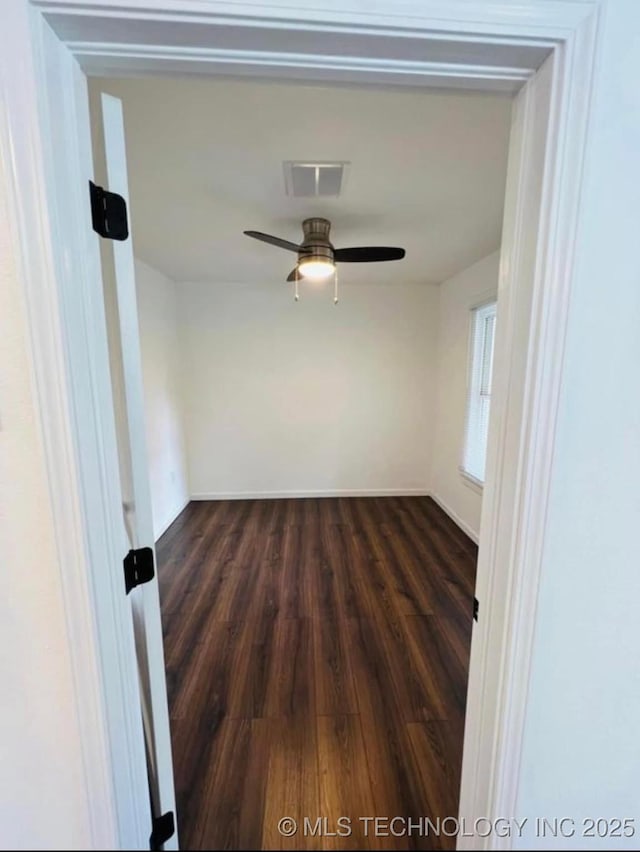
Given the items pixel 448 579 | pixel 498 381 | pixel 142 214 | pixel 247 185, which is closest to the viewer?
pixel 498 381

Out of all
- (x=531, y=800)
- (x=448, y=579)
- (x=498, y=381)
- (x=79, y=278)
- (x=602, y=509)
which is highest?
(x=79, y=278)

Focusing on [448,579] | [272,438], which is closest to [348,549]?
[448,579]

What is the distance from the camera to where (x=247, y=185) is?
67.7 inches

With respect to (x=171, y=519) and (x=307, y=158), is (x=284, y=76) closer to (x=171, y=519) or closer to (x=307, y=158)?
(x=307, y=158)

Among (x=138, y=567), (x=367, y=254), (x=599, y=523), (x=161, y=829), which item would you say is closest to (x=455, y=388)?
(x=367, y=254)

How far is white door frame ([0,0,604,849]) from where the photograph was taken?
0.58 metres

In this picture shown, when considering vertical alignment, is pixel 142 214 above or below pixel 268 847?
above

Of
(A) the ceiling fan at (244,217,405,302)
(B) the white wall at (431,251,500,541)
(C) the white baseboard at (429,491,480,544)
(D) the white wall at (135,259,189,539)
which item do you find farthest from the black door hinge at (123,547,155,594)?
(C) the white baseboard at (429,491,480,544)

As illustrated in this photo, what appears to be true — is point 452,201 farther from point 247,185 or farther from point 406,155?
point 247,185

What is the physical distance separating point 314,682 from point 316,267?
2273mm

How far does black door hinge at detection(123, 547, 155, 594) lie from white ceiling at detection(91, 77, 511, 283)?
3.33ft

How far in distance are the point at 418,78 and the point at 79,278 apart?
0.75 m

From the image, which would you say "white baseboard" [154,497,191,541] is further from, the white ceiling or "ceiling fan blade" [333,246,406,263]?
"ceiling fan blade" [333,246,406,263]

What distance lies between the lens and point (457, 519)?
11.4 ft
